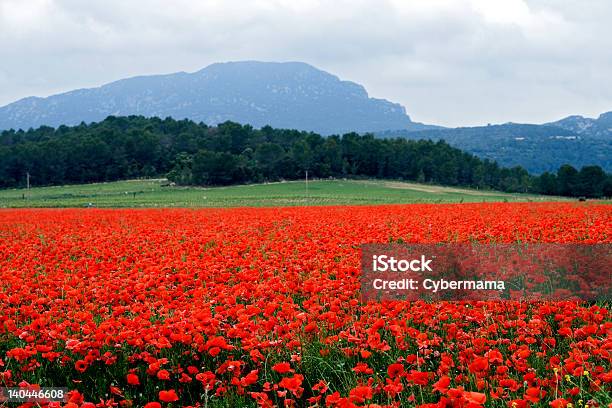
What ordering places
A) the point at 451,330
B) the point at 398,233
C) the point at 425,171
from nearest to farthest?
the point at 451,330 → the point at 398,233 → the point at 425,171

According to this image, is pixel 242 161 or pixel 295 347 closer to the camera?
pixel 295 347

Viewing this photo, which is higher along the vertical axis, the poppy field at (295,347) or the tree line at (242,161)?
the tree line at (242,161)

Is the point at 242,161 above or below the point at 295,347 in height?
above

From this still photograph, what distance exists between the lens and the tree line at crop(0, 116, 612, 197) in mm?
95500

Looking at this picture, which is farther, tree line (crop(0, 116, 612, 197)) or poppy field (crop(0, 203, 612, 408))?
tree line (crop(0, 116, 612, 197))

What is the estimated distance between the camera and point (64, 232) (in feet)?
54.7

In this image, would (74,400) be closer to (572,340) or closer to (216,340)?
(216,340)

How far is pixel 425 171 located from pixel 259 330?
11049cm

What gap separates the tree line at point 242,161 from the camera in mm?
95500

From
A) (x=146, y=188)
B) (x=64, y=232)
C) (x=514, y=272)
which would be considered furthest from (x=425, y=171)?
(x=514, y=272)

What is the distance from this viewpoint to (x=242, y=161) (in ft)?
323

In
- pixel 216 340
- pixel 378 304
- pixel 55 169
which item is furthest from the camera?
pixel 55 169

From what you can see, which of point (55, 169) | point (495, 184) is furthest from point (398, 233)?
point (495, 184)

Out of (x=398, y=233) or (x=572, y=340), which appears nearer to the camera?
(x=572, y=340)
